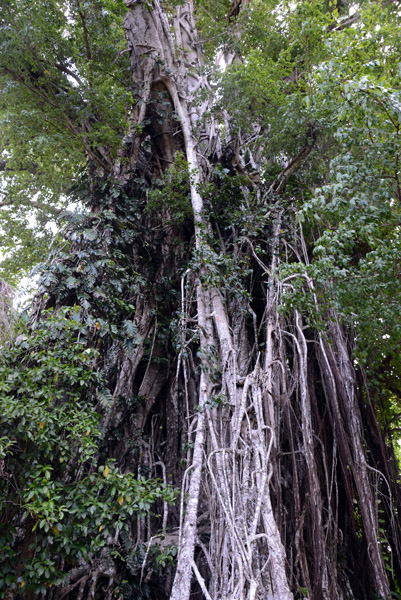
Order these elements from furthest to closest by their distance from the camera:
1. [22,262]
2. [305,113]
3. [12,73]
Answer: [22,262] → [12,73] → [305,113]

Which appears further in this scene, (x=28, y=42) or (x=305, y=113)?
(x=28, y=42)

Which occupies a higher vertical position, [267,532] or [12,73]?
[12,73]

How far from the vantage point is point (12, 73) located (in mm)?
4230

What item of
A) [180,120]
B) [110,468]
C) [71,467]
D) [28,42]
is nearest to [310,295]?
[110,468]

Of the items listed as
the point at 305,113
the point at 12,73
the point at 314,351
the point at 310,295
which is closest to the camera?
the point at 310,295

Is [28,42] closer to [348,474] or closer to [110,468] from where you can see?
[110,468]

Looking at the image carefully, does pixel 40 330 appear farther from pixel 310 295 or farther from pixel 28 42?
pixel 28 42

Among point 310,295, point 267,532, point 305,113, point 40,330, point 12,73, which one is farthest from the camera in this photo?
point 12,73

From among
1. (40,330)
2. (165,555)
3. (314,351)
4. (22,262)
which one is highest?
(22,262)

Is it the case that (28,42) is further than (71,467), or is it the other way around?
(28,42)

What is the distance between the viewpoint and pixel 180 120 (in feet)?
14.6

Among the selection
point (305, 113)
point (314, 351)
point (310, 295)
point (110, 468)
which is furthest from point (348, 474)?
point (305, 113)

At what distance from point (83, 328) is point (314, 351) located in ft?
6.94

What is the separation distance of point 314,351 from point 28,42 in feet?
12.3
